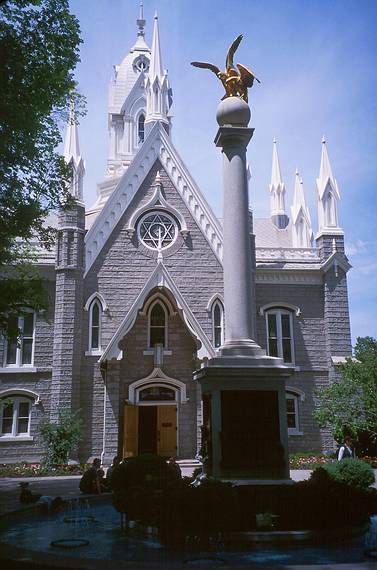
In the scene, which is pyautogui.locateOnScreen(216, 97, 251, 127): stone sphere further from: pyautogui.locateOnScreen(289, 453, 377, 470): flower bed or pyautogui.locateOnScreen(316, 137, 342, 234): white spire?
pyautogui.locateOnScreen(316, 137, 342, 234): white spire

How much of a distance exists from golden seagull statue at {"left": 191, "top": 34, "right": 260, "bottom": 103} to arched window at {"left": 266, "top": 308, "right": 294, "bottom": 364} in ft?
51.8

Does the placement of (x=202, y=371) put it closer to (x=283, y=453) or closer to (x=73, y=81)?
(x=283, y=453)

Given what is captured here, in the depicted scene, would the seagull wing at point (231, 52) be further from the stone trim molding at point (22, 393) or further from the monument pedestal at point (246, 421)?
the stone trim molding at point (22, 393)

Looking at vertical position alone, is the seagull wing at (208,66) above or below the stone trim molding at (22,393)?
above

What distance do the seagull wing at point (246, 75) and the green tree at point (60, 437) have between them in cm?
1482

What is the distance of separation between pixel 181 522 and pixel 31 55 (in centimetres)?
1145

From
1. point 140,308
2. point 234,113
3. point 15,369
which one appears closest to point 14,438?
point 15,369

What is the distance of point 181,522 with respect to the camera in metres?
7.83

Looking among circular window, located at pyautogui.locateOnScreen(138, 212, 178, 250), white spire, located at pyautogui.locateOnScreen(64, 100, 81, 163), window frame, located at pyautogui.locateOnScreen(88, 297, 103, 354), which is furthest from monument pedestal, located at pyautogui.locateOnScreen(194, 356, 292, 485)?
white spire, located at pyautogui.locateOnScreen(64, 100, 81, 163)

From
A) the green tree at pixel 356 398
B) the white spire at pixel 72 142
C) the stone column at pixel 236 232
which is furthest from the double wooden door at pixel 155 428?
the stone column at pixel 236 232

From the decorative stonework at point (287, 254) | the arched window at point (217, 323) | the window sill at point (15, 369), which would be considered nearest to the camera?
the window sill at point (15, 369)

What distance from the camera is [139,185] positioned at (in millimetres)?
26672

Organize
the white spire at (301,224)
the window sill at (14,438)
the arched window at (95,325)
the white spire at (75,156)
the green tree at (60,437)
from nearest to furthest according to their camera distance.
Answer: the green tree at (60,437), the window sill at (14,438), the arched window at (95,325), the white spire at (75,156), the white spire at (301,224)

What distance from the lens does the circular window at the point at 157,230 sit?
26328 millimetres
